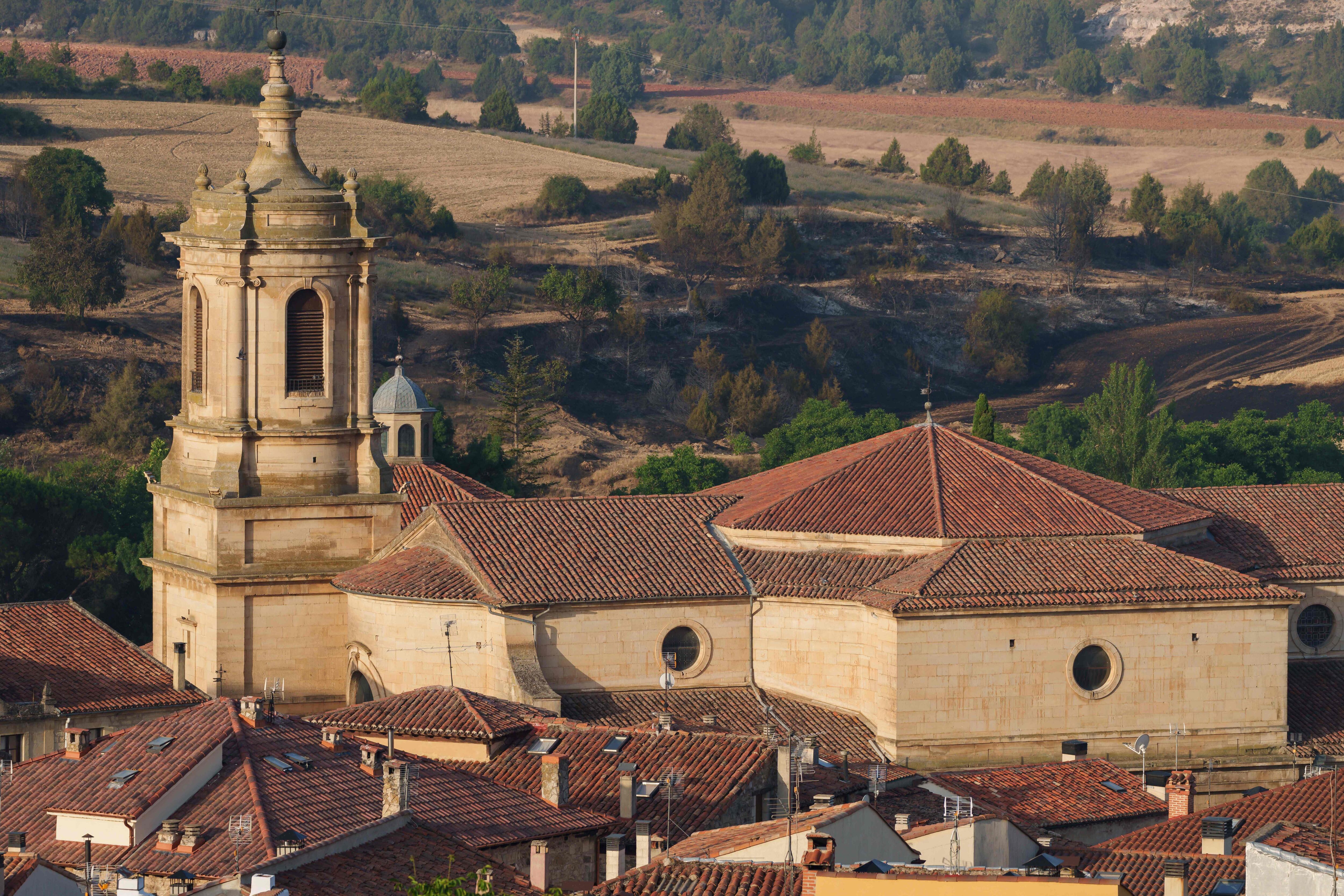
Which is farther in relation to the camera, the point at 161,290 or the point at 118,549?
the point at 161,290

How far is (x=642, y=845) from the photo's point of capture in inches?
1577

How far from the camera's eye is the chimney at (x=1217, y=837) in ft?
139

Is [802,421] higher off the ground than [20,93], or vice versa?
[20,93]

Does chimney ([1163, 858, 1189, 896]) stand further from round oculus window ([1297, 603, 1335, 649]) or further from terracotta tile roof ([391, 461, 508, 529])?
terracotta tile roof ([391, 461, 508, 529])

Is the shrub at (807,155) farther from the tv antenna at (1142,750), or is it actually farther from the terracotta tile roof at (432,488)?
the tv antenna at (1142,750)

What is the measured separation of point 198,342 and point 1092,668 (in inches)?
721

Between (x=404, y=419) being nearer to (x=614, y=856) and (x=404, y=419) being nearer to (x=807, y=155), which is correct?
(x=614, y=856)

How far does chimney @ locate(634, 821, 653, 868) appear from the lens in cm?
3994

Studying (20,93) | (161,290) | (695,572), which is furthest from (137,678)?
(20,93)

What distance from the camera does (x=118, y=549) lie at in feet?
234

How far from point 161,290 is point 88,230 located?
490 centimetres

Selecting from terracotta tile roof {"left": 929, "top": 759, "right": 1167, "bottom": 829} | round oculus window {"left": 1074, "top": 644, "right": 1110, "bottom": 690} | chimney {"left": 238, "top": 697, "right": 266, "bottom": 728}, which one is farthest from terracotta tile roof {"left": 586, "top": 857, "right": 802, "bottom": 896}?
round oculus window {"left": 1074, "top": 644, "right": 1110, "bottom": 690}

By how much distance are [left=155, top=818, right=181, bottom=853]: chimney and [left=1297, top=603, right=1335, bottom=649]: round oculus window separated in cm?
2744

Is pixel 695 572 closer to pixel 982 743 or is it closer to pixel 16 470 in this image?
pixel 982 743
